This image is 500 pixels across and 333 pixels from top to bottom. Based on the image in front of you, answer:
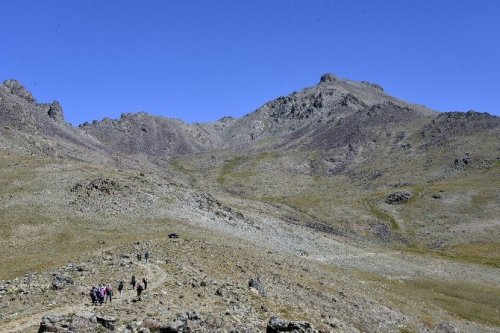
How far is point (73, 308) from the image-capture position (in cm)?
3947

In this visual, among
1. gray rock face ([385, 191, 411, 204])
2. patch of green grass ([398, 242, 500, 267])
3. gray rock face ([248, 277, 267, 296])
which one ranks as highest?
gray rock face ([385, 191, 411, 204])

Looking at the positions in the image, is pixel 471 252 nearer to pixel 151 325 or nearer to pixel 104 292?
pixel 104 292

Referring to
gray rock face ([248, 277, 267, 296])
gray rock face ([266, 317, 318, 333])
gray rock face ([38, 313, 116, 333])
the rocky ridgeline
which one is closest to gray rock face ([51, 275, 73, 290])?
the rocky ridgeline

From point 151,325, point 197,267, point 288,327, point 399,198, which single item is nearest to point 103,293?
point 151,325

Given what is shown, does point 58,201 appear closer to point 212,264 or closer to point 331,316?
point 212,264

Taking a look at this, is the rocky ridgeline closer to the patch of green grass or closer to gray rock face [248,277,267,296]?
gray rock face [248,277,267,296]

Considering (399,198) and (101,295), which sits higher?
(399,198)

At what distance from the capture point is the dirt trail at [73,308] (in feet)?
113

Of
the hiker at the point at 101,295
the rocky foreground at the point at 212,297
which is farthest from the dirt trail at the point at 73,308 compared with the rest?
the hiker at the point at 101,295

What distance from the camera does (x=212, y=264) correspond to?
5912 cm

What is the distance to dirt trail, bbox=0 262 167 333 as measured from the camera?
3456cm

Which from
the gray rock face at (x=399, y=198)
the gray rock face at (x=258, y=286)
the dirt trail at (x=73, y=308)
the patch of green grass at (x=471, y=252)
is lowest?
the dirt trail at (x=73, y=308)

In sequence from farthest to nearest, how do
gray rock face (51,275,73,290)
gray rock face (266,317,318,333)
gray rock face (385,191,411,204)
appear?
gray rock face (385,191,411,204), gray rock face (51,275,73,290), gray rock face (266,317,318,333)

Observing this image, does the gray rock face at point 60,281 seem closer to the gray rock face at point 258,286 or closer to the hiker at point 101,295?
the hiker at point 101,295
